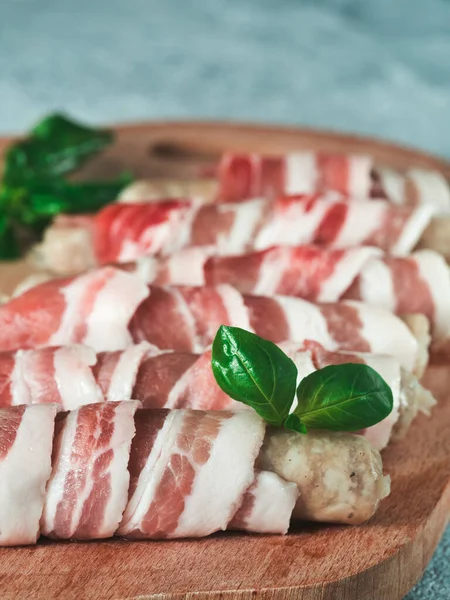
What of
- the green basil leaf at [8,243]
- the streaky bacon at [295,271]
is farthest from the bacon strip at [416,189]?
the green basil leaf at [8,243]

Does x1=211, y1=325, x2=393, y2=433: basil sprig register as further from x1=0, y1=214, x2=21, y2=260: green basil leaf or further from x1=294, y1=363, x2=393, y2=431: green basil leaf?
x1=0, y1=214, x2=21, y2=260: green basil leaf

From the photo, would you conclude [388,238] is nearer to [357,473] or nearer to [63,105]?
[357,473]

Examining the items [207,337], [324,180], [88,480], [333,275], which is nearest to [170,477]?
[88,480]

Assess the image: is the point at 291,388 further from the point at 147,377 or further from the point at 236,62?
the point at 236,62

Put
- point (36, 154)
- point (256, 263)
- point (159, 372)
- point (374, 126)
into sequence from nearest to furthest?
point (159, 372)
point (256, 263)
point (36, 154)
point (374, 126)

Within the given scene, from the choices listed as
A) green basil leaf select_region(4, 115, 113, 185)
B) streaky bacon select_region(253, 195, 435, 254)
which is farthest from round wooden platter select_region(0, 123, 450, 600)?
green basil leaf select_region(4, 115, 113, 185)

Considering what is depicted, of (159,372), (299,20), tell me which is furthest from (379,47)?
(159,372)
